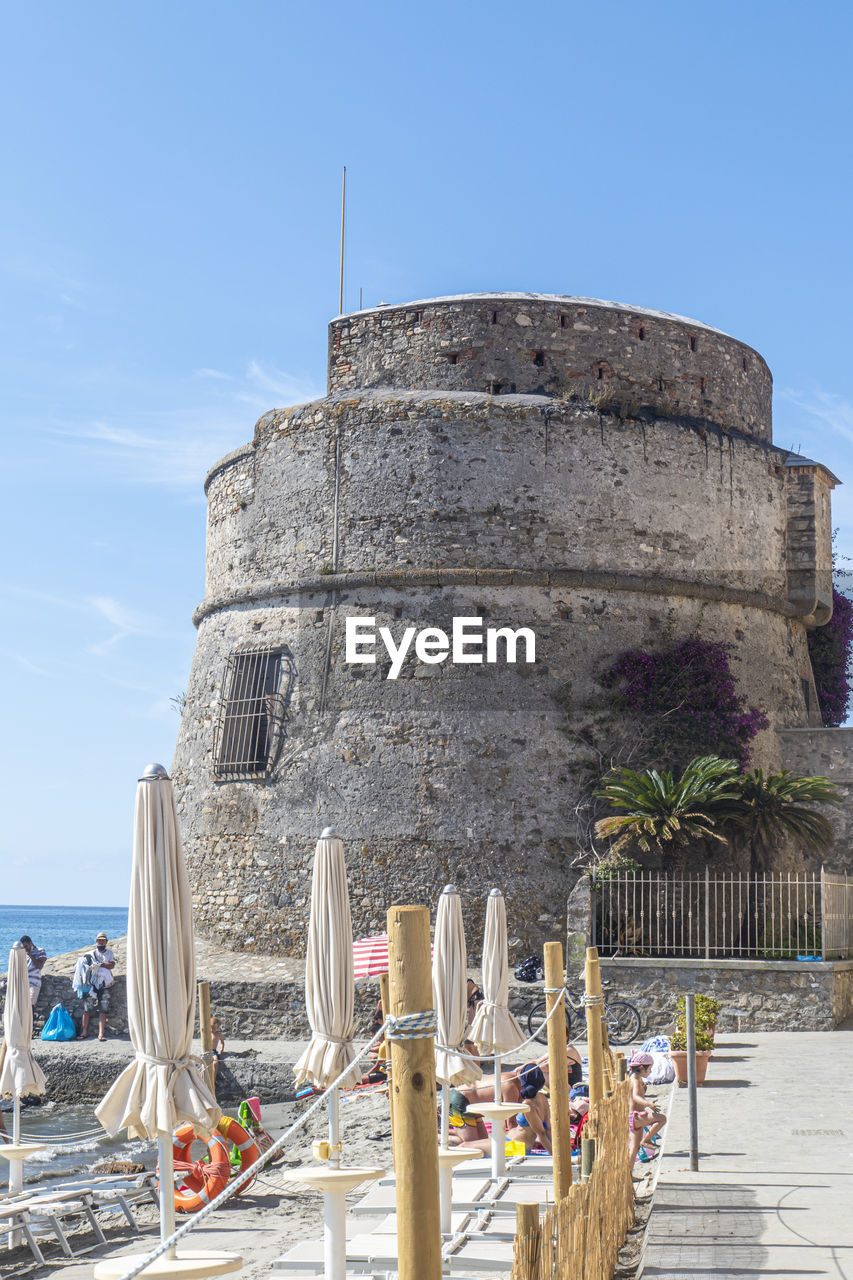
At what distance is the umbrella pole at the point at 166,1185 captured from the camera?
600 centimetres

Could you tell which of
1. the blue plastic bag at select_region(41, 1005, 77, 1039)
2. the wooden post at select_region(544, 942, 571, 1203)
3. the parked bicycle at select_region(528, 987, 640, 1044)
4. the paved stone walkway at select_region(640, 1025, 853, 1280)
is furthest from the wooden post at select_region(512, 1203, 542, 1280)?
the blue plastic bag at select_region(41, 1005, 77, 1039)

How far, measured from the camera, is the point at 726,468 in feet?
69.7

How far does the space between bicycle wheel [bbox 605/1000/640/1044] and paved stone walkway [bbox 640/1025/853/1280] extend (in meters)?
2.10

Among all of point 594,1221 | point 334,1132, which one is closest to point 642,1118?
point 334,1132

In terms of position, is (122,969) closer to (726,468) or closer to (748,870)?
(748,870)

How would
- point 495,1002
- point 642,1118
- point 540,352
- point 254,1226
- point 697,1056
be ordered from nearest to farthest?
point 254,1226 < point 642,1118 < point 495,1002 < point 697,1056 < point 540,352

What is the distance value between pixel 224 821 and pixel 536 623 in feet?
18.8

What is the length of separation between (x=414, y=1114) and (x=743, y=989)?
42.8ft

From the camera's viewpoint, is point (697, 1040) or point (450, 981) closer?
point (450, 981)

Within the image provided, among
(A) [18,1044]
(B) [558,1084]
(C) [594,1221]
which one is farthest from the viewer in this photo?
(A) [18,1044]

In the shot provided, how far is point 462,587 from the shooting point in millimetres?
19906

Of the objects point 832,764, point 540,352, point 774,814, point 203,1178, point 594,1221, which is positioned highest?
point 540,352

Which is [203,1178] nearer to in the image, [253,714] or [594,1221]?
[594,1221]
